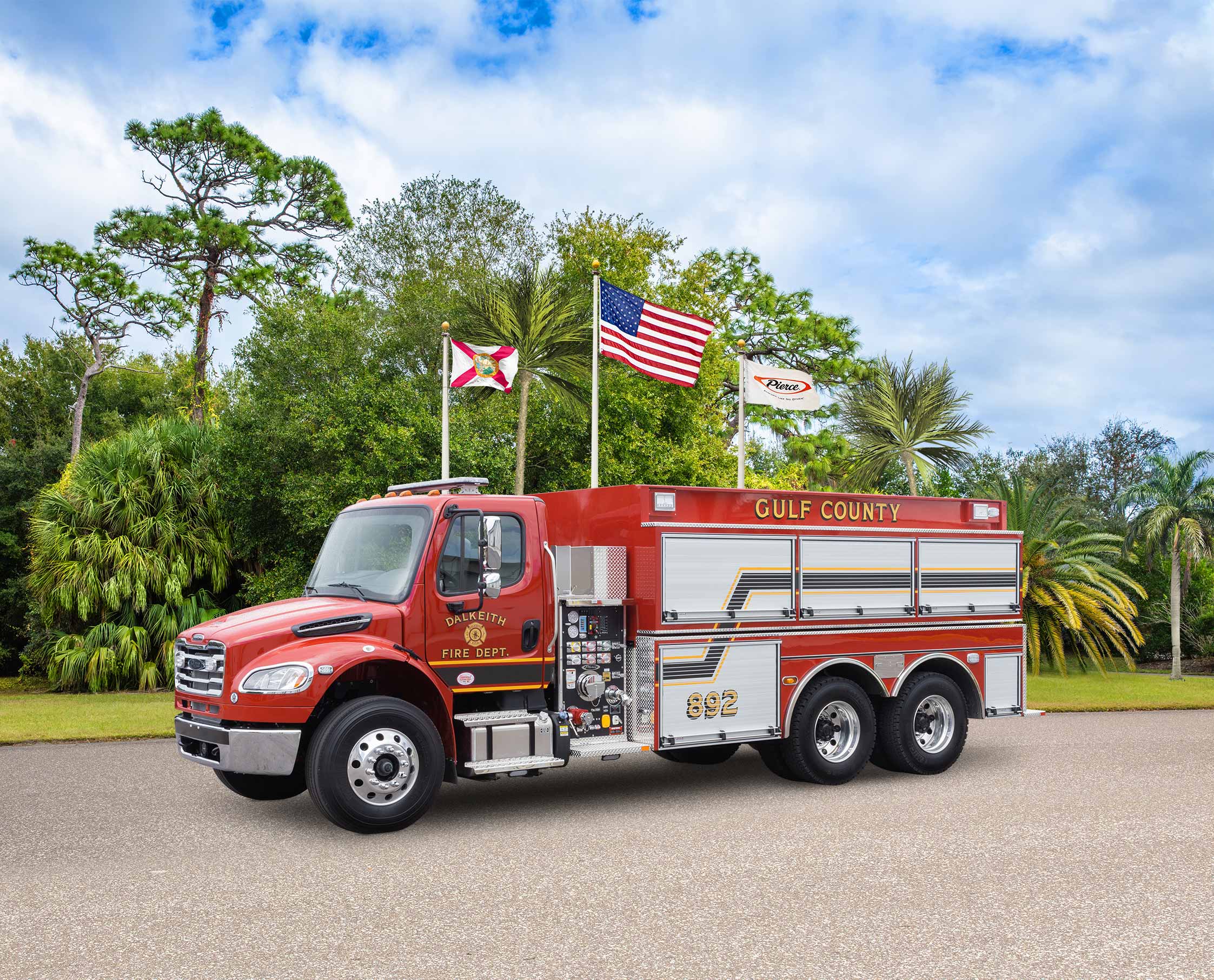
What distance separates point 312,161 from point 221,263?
4.73 m

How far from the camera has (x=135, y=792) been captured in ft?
32.6

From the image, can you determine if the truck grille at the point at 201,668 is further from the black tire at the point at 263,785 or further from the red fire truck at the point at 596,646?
the black tire at the point at 263,785

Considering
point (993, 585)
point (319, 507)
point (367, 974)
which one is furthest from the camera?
point (319, 507)

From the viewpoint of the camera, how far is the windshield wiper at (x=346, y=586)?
9102 mm

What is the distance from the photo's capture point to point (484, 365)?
51.0 ft

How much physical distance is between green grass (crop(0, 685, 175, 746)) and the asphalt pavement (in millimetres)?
2586

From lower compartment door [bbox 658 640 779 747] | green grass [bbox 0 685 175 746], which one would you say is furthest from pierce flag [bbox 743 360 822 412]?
green grass [bbox 0 685 175 746]

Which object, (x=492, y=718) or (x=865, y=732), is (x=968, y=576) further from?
(x=492, y=718)

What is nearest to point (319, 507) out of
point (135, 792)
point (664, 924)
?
point (135, 792)

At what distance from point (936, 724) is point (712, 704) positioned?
310 centimetres

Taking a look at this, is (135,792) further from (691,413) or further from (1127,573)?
(1127,573)

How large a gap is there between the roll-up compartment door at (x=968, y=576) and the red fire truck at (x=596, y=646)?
0.10 ft

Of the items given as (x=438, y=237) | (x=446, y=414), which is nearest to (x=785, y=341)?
(x=438, y=237)

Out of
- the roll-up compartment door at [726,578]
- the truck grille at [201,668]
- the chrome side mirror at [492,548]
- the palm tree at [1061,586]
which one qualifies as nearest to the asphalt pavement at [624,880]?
the truck grille at [201,668]
